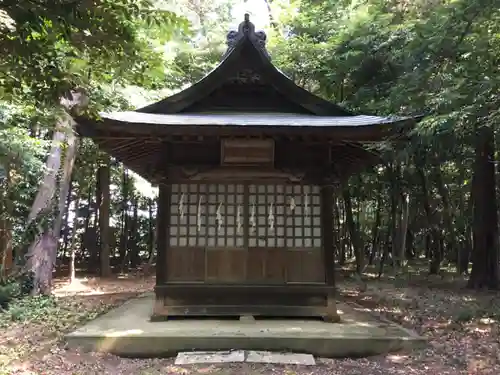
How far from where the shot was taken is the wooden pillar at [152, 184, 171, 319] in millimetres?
7262

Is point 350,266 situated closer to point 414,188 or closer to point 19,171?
point 414,188

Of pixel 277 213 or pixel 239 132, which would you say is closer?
pixel 239 132

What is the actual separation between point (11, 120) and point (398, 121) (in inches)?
273

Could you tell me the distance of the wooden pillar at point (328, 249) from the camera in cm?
732

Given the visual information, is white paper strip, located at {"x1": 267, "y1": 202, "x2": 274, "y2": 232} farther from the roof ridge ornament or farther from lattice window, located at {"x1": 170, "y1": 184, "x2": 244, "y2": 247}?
the roof ridge ornament

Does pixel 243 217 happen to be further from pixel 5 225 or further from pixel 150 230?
pixel 150 230

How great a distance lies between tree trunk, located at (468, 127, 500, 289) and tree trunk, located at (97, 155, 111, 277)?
12.5 metres

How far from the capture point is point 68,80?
328 cm

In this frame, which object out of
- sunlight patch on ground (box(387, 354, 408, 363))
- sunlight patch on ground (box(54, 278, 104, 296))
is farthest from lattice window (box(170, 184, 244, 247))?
sunlight patch on ground (box(54, 278, 104, 296))

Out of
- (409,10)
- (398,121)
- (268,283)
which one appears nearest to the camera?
(398,121)

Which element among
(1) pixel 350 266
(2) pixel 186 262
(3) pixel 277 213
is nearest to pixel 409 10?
(3) pixel 277 213

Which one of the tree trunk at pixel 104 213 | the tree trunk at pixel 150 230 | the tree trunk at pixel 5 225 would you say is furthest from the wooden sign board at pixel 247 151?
the tree trunk at pixel 150 230

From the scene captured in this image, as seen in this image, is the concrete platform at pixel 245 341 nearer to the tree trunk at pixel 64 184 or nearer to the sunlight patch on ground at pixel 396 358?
the sunlight patch on ground at pixel 396 358

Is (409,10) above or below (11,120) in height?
above
